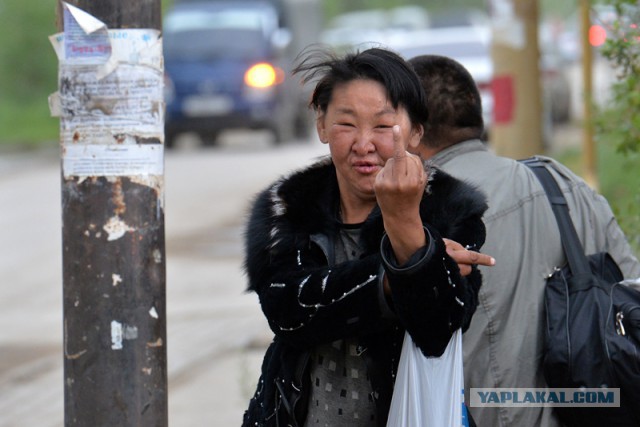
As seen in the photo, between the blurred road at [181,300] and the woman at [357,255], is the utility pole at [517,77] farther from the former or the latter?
the woman at [357,255]

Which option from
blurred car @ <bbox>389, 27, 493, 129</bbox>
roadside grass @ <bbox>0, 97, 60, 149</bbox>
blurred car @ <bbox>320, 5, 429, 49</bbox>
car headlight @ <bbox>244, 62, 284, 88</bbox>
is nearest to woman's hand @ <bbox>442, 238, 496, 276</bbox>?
blurred car @ <bbox>389, 27, 493, 129</bbox>

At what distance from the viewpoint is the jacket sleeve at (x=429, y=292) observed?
8.20 ft

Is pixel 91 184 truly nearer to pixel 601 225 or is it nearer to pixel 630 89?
pixel 601 225

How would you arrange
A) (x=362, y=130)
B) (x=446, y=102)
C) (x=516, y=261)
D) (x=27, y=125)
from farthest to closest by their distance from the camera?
(x=27, y=125) < (x=446, y=102) < (x=516, y=261) < (x=362, y=130)

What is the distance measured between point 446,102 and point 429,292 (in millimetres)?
1354

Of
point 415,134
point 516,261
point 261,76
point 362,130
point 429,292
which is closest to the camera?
point 429,292

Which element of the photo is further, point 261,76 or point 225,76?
point 261,76

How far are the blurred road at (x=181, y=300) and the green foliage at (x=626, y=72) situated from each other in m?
1.64

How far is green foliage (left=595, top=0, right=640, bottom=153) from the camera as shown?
4.66m

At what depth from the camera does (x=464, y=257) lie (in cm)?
260

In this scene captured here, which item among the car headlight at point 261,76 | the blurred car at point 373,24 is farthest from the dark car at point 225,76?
the blurred car at point 373,24

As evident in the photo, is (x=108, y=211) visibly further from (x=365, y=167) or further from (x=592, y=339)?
(x=592, y=339)

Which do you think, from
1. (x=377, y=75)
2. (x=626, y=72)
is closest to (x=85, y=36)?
(x=377, y=75)

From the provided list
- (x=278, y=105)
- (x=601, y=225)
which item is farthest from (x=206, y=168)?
(x=601, y=225)
